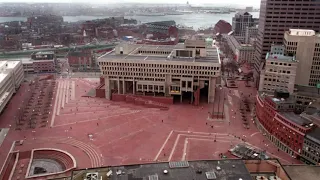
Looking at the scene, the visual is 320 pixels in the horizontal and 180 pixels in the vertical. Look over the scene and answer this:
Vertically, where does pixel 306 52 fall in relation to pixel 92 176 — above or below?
above

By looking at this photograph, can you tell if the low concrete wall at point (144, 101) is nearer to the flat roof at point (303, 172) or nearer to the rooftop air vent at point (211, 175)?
the flat roof at point (303, 172)

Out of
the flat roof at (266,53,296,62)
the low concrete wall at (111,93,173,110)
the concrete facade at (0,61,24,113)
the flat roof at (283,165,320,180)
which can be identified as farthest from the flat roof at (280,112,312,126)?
the concrete facade at (0,61,24,113)

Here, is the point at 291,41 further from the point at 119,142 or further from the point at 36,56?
the point at 36,56

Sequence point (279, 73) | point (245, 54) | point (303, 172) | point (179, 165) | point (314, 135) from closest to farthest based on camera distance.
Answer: point (179, 165)
point (303, 172)
point (314, 135)
point (279, 73)
point (245, 54)

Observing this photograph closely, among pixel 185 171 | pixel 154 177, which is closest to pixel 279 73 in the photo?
pixel 185 171

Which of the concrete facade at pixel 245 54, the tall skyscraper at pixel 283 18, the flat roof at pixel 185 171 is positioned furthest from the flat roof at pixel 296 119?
the concrete facade at pixel 245 54

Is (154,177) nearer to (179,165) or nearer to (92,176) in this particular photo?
(179,165)
